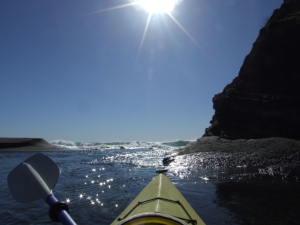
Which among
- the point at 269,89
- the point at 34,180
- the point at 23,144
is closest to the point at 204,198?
the point at 34,180

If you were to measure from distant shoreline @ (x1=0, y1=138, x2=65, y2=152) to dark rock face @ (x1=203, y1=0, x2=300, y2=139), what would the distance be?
71.9 ft

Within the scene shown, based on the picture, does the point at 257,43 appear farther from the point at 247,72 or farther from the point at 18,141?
the point at 18,141

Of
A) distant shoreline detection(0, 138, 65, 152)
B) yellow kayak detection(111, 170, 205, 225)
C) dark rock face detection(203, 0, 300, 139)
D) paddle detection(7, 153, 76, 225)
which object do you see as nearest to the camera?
yellow kayak detection(111, 170, 205, 225)

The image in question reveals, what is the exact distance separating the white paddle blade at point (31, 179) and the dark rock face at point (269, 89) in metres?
Answer: 12.8

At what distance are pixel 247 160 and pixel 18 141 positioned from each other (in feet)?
86.0

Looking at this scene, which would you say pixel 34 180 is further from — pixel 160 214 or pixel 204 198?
pixel 204 198

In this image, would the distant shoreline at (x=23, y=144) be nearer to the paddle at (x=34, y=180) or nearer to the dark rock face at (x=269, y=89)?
the dark rock face at (x=269, y=89)

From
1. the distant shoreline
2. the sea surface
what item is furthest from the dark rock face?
the distant shoreline

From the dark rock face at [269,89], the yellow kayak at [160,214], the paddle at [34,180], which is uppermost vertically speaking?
the dark rock face at [269,89]

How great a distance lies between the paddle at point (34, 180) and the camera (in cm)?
200

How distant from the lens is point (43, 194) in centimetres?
187

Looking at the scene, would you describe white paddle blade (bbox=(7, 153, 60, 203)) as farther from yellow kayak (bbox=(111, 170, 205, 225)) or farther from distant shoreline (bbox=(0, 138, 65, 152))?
distant shoreline (bbox=(0, 138, 65, 152))

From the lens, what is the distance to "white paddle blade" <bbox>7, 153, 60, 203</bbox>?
2.04 m

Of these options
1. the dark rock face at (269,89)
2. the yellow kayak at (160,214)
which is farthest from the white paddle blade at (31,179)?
the dark rock face at (269,89)
